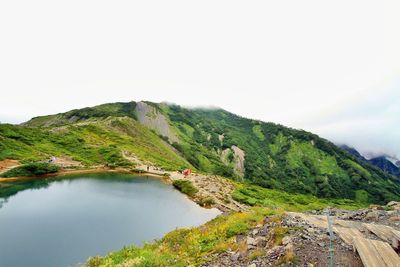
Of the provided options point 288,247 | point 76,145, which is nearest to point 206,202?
point 288,247

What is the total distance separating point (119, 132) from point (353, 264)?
15572 centimetres

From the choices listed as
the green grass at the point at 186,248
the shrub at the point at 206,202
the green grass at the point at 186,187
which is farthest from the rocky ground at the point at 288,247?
the green grass at the point at 186,187

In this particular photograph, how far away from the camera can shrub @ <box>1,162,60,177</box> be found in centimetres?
8024

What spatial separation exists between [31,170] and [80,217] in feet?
162

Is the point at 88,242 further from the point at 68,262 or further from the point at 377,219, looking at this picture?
the point at 377,219

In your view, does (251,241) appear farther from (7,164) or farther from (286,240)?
(7,164)

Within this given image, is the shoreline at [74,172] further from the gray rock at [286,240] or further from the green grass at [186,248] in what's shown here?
the gray rock at [286,240]

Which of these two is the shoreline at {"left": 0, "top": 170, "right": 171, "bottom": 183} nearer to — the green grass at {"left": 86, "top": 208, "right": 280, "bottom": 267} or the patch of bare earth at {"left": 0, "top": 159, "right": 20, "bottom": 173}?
the patch of bare earth at {"left": 0, "top": 159, "right": 20, "bottom": 173}

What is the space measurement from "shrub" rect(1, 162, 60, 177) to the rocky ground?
8029 centimetres

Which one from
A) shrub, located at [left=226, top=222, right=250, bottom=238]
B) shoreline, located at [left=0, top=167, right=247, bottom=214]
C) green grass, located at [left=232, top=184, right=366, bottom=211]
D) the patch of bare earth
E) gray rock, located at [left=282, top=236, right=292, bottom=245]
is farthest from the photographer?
the patch of bare earth

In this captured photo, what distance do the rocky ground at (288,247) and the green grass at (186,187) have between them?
52.7 metres

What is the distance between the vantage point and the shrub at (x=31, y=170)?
8024 cm

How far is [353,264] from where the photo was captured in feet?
46.6

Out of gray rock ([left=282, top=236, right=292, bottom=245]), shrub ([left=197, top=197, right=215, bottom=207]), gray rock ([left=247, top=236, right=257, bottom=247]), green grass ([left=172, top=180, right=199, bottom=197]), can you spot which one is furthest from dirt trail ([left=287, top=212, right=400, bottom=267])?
green grass ([left=172, top=180, right=199, bottom=197])
